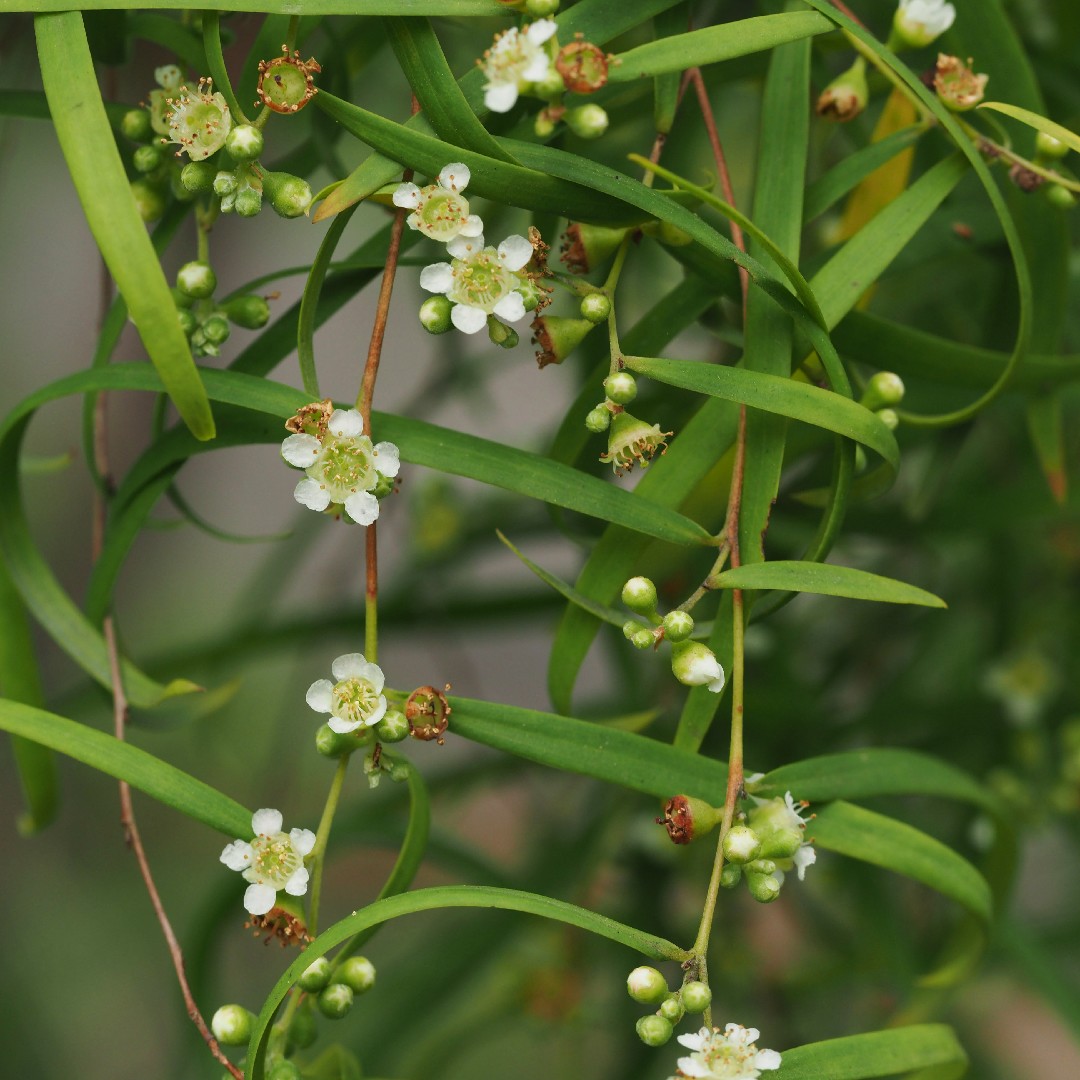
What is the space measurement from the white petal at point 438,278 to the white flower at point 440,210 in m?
0.01

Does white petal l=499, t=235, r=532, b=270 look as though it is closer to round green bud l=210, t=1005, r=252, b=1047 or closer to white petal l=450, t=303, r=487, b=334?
white petal l=450, t=303, r=487, b=334

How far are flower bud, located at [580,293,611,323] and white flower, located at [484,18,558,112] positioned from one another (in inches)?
3.3

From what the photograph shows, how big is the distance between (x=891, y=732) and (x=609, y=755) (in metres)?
0.55

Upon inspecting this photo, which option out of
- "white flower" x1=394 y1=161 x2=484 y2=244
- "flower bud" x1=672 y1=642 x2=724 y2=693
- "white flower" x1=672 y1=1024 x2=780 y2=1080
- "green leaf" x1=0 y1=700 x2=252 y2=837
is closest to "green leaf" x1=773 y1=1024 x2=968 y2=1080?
"white flower" x1=672 y1=1024 x2=780 y2=1080

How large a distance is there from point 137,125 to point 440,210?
166 millimetres

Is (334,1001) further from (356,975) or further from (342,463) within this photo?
(342,463)

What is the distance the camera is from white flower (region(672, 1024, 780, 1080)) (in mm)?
433

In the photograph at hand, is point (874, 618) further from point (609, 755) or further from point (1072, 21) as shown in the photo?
point (609, 755)

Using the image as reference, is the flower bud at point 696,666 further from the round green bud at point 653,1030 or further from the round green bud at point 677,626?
the round green bud at point 653,1030

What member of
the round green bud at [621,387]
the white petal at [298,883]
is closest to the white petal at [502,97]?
the round green bud at [621,387]

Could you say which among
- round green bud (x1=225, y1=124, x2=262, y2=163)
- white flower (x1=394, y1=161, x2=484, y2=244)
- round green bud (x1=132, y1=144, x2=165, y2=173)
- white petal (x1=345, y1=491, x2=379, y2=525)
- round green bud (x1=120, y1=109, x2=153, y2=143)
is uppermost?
round green bud (x1=120, y1=109, x2=153, y2=143)

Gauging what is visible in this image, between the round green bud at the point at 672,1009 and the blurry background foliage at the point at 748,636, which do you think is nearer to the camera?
the round green bud at the point at 672,1009

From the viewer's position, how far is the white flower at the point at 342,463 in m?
0.47

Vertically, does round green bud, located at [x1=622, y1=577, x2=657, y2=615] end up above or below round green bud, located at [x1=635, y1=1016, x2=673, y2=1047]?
above
